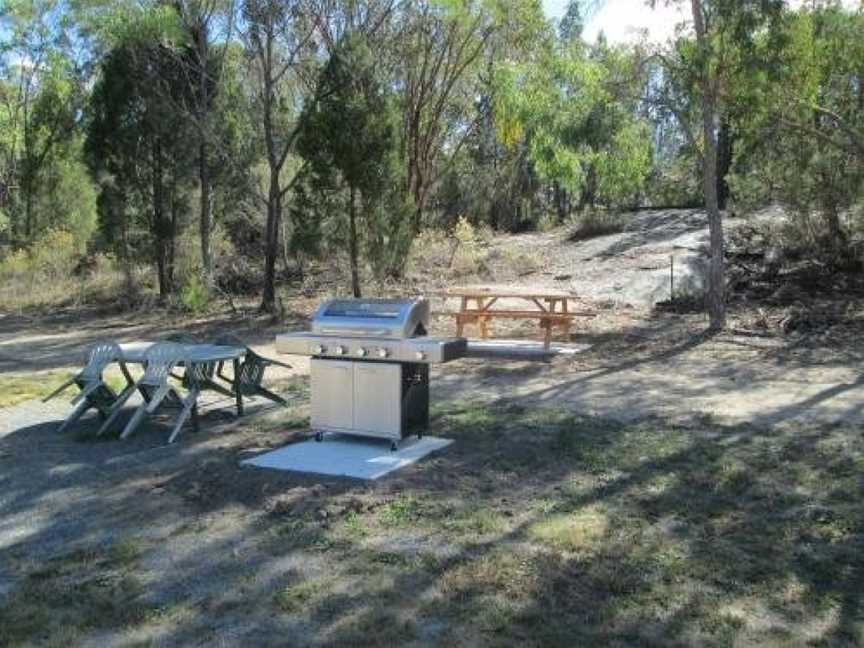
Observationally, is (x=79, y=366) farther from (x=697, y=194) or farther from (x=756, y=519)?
(x=697, y=194)

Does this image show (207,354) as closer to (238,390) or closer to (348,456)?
(238,390)

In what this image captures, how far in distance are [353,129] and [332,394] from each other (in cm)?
805

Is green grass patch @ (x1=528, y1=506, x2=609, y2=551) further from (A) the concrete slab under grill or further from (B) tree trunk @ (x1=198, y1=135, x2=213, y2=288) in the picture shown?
(B) tree trunk @ (x1=198, y1=135, x2=213, y2=288)

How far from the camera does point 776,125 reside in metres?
12.0

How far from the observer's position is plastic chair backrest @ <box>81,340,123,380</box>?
746 centimetres

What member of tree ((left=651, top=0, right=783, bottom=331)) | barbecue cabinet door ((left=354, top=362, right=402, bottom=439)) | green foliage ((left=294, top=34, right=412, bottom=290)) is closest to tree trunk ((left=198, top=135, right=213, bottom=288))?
green foliage ((left=294, top=34, right=412, bottom=290))

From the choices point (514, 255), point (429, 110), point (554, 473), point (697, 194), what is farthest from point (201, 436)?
point (697, 194)

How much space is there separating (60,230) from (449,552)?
23.2 metres

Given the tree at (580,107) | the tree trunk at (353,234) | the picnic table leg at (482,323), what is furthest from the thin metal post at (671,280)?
the tree trunk at (353,234)

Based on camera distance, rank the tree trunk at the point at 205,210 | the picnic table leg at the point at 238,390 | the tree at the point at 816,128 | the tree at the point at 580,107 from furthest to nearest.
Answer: the tree trunk at the point at 205,210 → the tree at the point at 580,107 → the tree at the point at 816,128 → the picnic table leg at the point at 238,390

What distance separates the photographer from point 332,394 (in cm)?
646

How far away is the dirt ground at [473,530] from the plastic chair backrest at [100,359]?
1.49 ft

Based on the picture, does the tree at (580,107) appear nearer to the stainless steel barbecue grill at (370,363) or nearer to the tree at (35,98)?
the stainless steel barbecue grill at (370,363)

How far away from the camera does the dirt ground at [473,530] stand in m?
3.62
